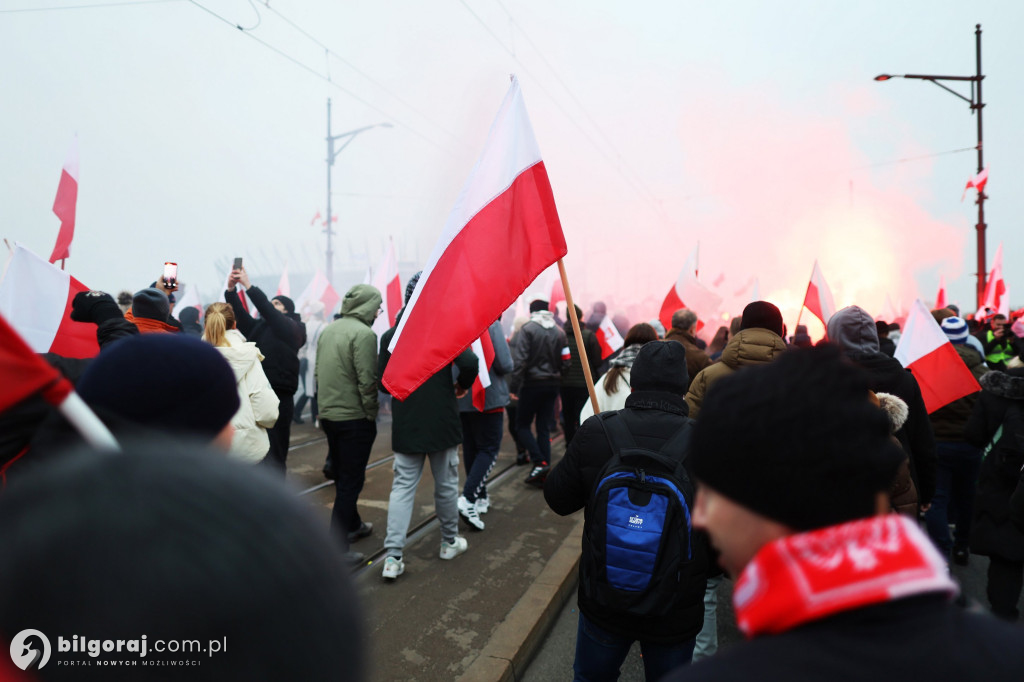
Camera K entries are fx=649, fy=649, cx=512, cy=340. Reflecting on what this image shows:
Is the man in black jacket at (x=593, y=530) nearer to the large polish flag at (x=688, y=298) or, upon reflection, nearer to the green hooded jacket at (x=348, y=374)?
the green hooded jacket at (x=348, y=374)

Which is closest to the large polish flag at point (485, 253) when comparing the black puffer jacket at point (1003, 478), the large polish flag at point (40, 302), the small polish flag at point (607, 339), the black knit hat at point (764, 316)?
the black knit hat at point (764, 316)

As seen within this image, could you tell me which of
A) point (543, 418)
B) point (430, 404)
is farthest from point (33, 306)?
point (543, 418)

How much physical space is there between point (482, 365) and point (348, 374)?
109 cm

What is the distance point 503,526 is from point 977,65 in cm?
1319

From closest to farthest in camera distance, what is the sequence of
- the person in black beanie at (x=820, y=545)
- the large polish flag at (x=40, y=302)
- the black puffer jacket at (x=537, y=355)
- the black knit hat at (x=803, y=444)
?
the person in black beanie at (x=820, y=545), the black knit hat at (x=803, y=444), the large polish flag at (x=40, y=302), the black puffer jacket at (x=537, y=355)

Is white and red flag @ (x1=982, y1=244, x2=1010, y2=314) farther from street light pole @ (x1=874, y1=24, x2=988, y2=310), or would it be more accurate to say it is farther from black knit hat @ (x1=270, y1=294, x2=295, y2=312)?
black knit hat @ (x1=270, y1=294, x2=295, y2=312)

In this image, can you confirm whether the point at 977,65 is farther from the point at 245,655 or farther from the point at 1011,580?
the point at 245,655

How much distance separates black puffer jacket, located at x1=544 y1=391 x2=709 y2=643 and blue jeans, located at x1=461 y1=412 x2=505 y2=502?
3091 mm

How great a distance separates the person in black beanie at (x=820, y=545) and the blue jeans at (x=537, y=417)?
20.2 feet

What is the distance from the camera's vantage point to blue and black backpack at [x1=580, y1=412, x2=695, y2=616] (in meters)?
2.32

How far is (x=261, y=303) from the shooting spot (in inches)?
207

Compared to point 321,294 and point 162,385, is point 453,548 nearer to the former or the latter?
point 162,385

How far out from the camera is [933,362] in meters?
5.17

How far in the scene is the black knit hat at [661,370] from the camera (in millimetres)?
2635
